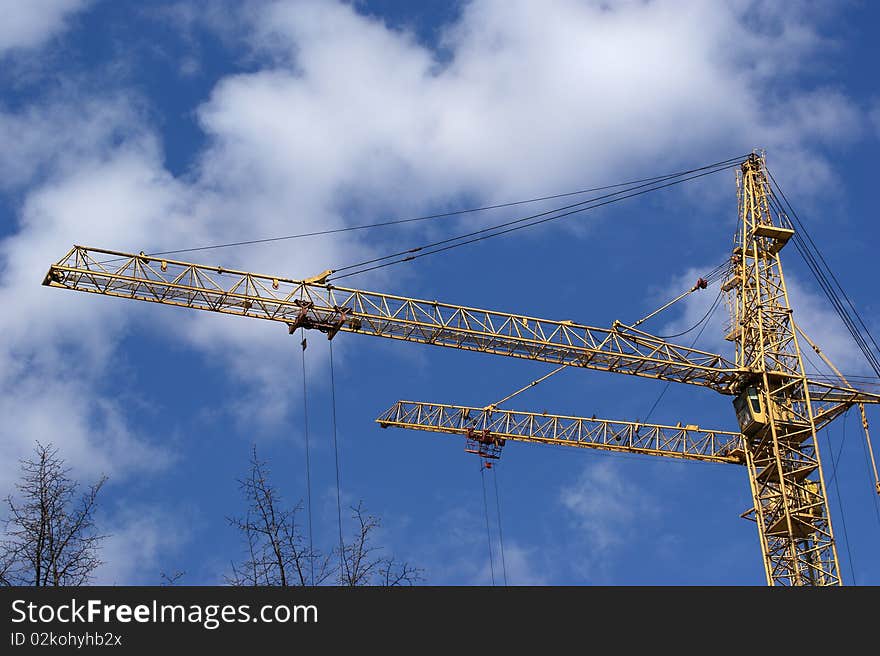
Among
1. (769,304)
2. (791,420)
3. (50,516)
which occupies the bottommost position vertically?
(50,516)

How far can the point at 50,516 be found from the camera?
1267 inches

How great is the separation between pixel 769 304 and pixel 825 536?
1392 centimetres

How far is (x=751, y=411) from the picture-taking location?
74.6m

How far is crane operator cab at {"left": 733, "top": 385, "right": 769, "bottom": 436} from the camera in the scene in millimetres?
74062

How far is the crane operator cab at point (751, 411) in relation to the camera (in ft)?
243
